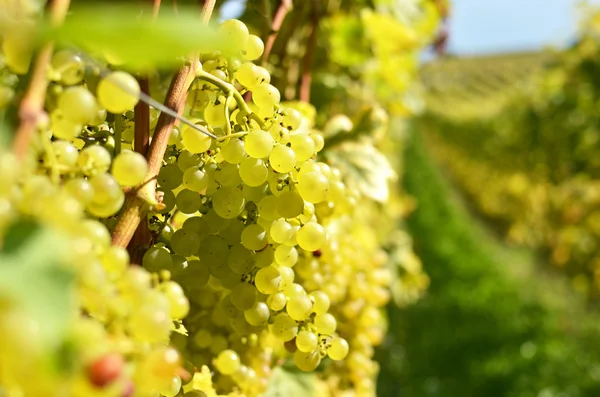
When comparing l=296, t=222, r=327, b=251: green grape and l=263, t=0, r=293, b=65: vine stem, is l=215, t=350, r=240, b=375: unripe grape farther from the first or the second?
l=263, t=0, r=293, b=65: vine stem

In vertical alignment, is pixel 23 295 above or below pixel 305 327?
above

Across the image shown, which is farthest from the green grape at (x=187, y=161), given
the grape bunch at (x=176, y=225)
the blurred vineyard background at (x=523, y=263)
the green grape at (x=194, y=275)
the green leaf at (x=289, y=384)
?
the blurred vineyard background at (x=523, y=263)

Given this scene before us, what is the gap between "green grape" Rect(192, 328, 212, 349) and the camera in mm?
735

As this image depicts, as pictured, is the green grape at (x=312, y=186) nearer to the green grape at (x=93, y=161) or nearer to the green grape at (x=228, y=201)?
the green grape at (x=228, y=201)

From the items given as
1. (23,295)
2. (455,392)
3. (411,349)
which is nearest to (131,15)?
(23,295)

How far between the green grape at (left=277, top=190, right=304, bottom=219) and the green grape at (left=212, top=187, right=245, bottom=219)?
0.14 feet

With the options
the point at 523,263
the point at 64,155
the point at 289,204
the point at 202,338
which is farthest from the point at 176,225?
the point at 523,263

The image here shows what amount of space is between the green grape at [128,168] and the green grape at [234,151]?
0.13 metres

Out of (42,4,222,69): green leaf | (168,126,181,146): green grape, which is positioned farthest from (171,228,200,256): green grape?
(42,4,222,69): green leaf

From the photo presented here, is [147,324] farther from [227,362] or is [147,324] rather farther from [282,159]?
[227,362]

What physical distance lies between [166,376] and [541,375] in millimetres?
4268

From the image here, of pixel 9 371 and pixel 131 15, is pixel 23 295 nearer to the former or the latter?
pixel 9 371

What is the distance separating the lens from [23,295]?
280 millimetres

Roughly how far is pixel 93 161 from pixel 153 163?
0.09m
